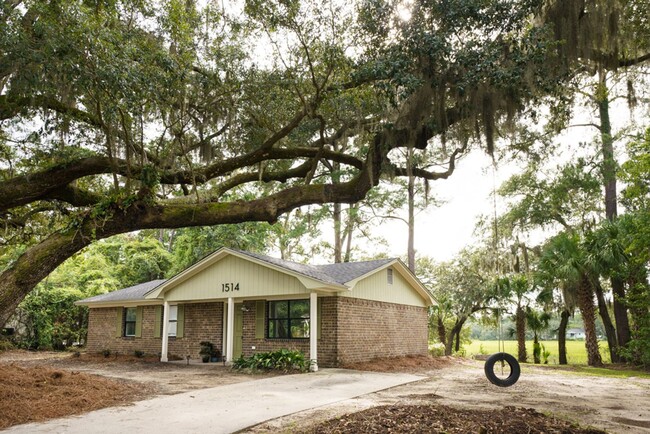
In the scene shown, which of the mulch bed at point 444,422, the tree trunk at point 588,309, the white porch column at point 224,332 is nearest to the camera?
the mulch bed at point 444,422

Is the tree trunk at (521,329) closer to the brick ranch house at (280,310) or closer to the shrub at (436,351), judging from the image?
the shrub at (436,351)

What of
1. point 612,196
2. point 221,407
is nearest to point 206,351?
point 221,407

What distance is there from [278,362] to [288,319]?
1.95m

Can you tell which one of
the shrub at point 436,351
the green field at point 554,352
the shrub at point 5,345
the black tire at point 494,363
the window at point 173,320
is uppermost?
the window at point 173,320

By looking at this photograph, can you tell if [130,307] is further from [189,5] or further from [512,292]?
[512,292]

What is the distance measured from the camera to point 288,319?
15.6m

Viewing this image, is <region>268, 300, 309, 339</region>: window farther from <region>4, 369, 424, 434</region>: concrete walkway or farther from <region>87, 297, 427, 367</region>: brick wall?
<region>4, 369, 424, 434</region>: concrete walkway

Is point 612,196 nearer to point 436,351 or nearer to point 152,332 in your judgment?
point 436,351

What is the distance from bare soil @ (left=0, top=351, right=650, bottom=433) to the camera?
603 centimetres

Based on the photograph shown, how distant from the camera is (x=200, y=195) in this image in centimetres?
857

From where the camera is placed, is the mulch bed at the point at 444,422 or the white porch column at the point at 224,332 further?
the white porch column at the point at 224,332

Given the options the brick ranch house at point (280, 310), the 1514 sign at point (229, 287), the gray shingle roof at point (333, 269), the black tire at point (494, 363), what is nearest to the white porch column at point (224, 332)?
the brick ranch house at point (280, 310)

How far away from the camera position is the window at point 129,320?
20.4 meters

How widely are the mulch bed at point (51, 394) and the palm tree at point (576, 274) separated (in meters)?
16.3
